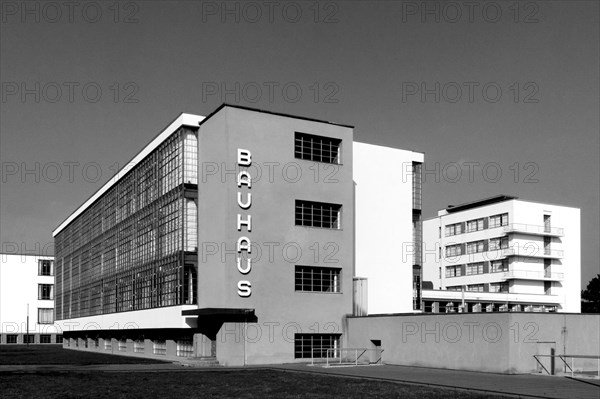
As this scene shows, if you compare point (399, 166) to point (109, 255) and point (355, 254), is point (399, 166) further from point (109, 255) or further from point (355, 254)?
point (109, 255)

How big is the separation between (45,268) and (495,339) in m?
105

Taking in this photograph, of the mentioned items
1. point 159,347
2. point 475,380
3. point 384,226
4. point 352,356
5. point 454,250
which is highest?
point 384,226

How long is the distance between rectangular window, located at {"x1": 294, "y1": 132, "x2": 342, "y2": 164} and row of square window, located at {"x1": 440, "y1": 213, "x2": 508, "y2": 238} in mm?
66656

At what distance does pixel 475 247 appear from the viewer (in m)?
114

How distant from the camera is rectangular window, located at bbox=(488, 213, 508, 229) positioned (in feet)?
358

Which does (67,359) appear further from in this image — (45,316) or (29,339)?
(45,316)

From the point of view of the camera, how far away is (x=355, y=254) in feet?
168

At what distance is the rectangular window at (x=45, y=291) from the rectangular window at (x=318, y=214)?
89.9m

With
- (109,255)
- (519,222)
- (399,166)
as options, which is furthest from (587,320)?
(519,222)

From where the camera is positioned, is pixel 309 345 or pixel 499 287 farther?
pixel 499 287

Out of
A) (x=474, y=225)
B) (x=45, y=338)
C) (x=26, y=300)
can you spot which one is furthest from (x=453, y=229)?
(x=26, y=300)

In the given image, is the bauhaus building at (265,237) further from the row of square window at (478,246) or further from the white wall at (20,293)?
the white wall at (20,293)

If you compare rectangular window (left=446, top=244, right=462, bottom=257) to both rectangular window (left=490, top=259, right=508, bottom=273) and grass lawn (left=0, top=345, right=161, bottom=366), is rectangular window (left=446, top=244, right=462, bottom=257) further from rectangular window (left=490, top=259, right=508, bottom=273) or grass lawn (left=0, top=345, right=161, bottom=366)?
grass lawn (left=0, top=345, right=161, bottom=366)

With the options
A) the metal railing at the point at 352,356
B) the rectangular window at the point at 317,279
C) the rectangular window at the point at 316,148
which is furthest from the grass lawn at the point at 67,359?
the rectangular window at the point at 316,148
